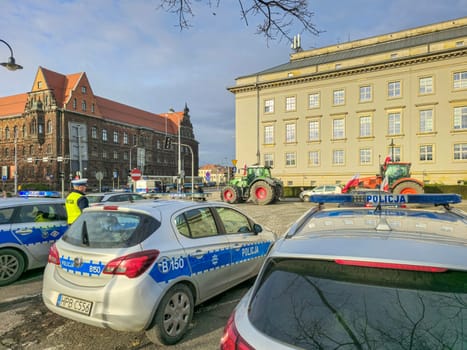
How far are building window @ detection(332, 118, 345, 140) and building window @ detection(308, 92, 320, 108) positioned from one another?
347 cm

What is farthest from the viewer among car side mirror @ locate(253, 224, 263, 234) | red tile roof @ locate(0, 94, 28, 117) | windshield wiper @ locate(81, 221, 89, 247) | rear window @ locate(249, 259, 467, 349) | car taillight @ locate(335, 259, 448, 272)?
red tile roof @ locate(0, 94, 28, 117)

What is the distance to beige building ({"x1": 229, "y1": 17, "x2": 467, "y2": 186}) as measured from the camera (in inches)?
1384

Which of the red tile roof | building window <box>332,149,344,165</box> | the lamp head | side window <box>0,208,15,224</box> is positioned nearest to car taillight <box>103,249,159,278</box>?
side window <box>0,208,15,224</box>

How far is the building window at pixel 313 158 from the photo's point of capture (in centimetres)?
4216

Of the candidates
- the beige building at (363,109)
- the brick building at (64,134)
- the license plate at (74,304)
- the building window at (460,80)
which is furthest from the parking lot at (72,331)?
Result: the brick building at (64,134)

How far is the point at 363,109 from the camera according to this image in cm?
3947

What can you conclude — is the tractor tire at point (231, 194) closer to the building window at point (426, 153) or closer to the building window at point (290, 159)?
the building window at point (290, 159)

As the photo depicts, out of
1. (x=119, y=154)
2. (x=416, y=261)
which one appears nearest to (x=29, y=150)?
(x=119, y=154)

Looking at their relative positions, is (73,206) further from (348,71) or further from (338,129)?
(348,71)

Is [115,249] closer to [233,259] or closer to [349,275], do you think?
[233,259]

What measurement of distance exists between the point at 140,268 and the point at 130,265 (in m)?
0.11

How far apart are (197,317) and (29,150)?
76675mm

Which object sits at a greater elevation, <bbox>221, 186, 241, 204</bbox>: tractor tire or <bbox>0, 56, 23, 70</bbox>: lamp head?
<bbox>0, 56, 23, 70</bbox>: lamp head

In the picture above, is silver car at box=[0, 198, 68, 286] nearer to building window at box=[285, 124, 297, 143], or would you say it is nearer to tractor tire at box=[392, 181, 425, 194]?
tractor tire at box=[392, 181, 425, 194]
